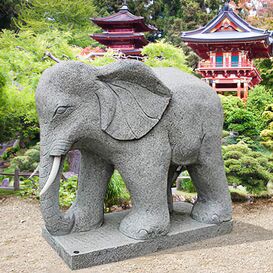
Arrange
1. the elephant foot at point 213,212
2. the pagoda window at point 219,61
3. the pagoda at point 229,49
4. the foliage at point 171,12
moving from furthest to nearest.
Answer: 1. the foliage at point 171,12
2. the pagoda window at point 219,61
3. the pagoda at point 229,49
4. the elephant foot at point 213,212

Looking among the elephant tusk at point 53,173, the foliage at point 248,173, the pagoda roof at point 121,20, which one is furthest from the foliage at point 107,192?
the pagoda roof at point 121,20

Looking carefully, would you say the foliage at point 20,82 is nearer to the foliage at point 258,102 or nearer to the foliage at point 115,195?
the foliage at point 115,195

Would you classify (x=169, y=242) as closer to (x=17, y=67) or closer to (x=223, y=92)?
(x=17, y=67)

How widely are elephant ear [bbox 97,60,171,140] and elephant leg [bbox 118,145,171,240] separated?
0.76ft

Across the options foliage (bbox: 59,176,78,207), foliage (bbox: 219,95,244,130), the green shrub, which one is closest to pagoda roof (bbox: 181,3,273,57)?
foliage (bbox: 219,95,244,130)

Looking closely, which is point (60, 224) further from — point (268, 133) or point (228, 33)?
point (228, 33)

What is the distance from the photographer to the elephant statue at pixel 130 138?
2.94 metres

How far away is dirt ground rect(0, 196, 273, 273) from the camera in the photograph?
2.98m

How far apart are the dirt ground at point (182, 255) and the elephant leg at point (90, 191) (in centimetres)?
39

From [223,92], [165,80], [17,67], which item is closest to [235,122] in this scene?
[223,92]

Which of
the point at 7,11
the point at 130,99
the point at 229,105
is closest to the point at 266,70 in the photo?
the point at 229,105

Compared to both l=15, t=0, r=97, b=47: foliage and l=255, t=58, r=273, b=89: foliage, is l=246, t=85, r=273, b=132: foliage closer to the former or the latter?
l=255, t=58, r=273, b=89: foliage

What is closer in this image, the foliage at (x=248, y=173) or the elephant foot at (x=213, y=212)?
the elephant foot at (x=213, y=212)

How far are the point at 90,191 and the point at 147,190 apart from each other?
1.85 ft
